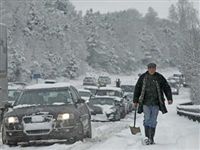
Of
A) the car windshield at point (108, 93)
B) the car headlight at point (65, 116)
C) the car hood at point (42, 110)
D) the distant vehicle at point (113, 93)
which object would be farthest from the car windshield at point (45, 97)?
the car windshield at point (108, 93)

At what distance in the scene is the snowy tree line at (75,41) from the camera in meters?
86.0

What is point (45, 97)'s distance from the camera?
16641mm

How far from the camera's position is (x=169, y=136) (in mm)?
16719

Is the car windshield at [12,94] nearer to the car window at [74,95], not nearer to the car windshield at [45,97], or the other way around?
Result: the car window at [74,95]

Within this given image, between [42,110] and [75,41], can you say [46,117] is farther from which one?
[75,41]

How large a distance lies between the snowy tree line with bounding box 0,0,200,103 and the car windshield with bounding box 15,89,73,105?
882 inches

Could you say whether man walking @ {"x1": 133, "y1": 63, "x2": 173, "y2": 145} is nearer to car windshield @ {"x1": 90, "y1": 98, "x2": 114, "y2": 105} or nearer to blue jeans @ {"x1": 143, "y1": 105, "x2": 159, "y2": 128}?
blue jeans @ {"x1": 143, "y1": 105, "x2": 159, "y2": 128}

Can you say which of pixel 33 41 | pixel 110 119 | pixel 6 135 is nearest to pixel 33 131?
pixel 6 135

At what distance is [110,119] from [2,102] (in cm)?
810

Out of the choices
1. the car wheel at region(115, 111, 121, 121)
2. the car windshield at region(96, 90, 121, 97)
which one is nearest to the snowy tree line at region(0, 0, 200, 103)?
the car windshield at region(96, 90, 121, 97)

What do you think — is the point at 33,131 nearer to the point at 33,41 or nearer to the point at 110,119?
the point at 110,119

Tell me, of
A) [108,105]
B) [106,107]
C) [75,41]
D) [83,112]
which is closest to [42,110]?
[83,112]

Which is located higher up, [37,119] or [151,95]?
[151,95]

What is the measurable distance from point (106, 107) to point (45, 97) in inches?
515
